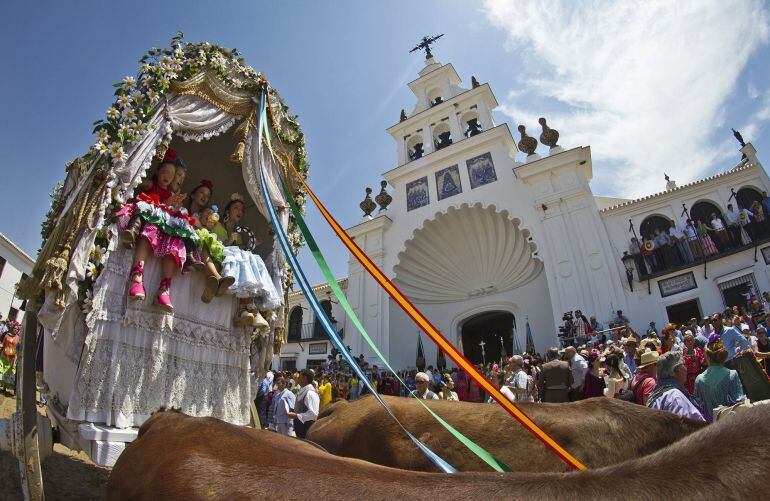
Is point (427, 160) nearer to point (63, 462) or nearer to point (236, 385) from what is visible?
point (236, 385)

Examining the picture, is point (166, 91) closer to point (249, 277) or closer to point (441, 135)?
point (249, 277)

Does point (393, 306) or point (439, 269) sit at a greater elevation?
point (439, 269)

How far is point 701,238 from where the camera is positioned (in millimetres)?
14430

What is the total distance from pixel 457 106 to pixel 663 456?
24.2 meters

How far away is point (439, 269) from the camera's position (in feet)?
65.0

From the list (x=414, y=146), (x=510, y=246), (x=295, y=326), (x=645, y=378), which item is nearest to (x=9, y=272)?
(x=295, y=326)

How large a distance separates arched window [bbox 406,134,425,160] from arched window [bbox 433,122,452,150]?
0.88 metres

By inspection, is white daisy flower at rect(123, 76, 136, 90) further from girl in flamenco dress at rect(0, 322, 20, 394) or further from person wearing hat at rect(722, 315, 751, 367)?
person wearing hat at rect(722, 315, 751, 367)

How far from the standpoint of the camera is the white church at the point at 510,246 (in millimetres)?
14102

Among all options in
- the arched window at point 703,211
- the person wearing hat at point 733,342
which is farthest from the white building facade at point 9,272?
the arched window at point 703,211

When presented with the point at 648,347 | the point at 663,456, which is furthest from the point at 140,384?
the point at 648,347

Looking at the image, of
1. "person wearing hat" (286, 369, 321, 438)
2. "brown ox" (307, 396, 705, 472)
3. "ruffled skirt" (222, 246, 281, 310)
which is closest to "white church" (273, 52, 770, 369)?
"person wearing hat" (286, 369, 321, 438)

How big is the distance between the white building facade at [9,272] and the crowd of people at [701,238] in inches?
1066

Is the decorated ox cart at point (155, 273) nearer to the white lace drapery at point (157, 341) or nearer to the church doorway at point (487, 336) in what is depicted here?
the white lace drapery at point (157, 341)
